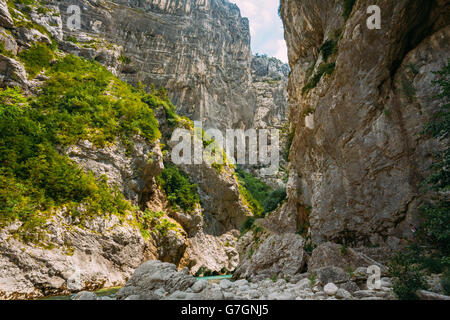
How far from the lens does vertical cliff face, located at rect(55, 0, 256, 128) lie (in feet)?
139

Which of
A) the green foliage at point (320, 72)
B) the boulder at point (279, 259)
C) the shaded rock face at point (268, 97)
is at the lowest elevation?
the boulder at point (279, 259)

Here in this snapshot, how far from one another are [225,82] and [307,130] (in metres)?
43.6

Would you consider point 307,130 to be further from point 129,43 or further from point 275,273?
point 129,43

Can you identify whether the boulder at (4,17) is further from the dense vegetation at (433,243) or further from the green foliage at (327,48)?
the dense vegetation at (433,243)

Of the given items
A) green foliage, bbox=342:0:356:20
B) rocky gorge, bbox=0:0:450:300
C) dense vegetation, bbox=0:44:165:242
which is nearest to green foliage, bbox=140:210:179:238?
rocky gorge, bbox=0:0:450:300

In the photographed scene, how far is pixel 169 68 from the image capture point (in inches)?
1805

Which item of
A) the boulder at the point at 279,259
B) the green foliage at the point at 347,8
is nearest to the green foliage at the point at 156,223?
the boulder at the point at 279,259

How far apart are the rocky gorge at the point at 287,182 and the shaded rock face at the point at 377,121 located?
48 millimetres

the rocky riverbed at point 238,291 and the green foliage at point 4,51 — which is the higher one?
the green foliage at point 4,51

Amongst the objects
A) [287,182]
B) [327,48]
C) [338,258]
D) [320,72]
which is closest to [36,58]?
[320,72]

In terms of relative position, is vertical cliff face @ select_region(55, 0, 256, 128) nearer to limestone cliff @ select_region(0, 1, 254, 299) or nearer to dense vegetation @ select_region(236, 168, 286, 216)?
limestone cliff @ select_region(0, 1, 254, 299)

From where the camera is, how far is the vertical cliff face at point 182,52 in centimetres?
4231
